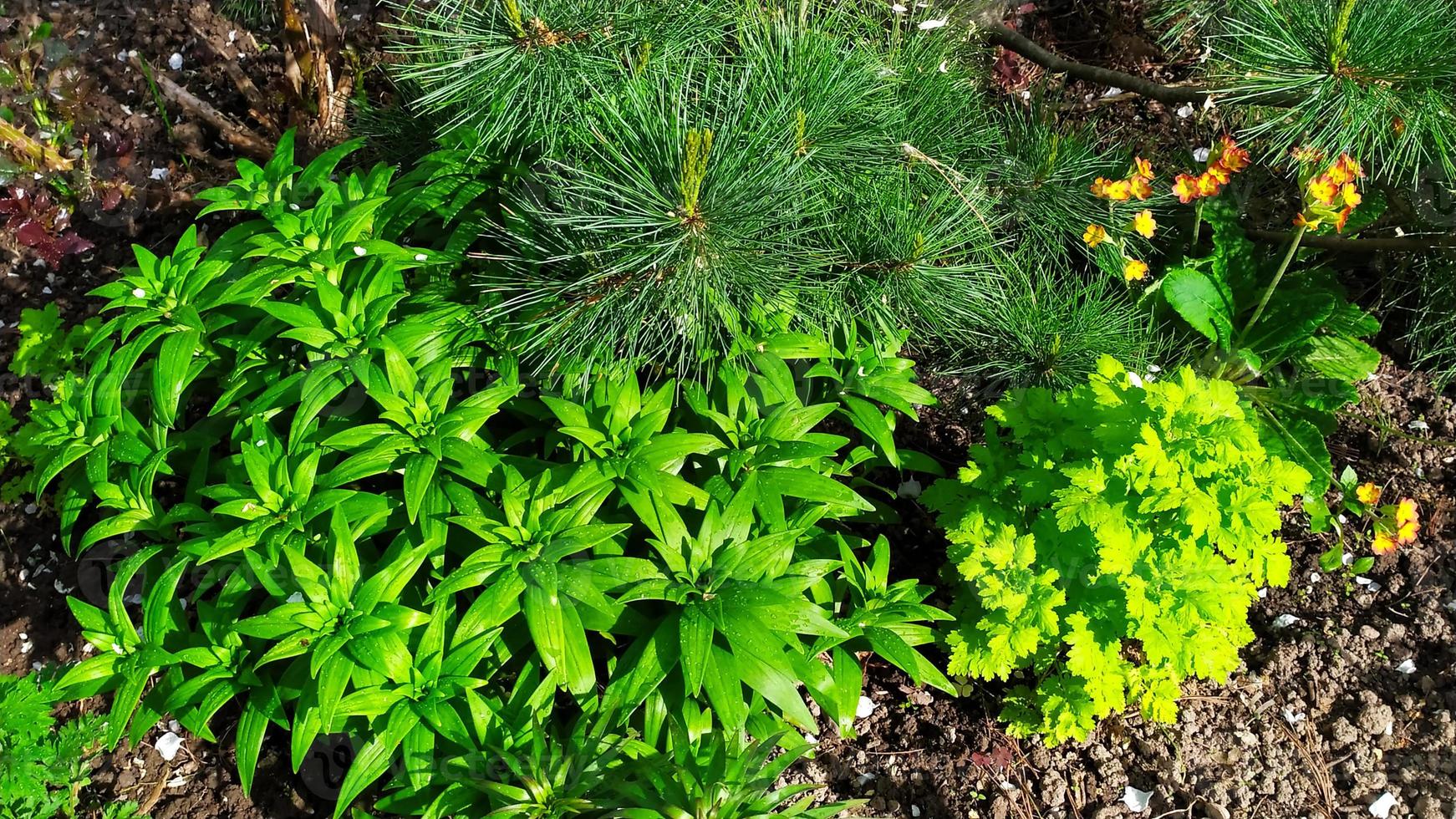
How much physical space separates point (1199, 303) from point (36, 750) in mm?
2863

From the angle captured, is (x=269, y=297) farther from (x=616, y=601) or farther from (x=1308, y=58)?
(x=1308, y=58)

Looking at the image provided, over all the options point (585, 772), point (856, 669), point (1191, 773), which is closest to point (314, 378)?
point (585, 772)

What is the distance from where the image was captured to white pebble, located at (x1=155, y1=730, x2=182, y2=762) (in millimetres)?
2199

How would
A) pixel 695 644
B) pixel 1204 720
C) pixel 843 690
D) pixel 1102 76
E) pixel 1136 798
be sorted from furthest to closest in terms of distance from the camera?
pixel 1102 76 < pixel 1204 720 < pixel 1136 798 < pixel 843 690 < pixel 695 644

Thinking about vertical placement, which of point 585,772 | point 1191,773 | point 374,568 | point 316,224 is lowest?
point 1191,773

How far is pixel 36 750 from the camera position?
1875mm

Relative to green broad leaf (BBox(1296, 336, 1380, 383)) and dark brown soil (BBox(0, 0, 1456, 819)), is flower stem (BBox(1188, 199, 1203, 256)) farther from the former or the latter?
dark brown soil (BBox(0, 0, 1456, 819))

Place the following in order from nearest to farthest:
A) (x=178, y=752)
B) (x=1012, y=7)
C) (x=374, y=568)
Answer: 1. (x=374, y=568)
2. (x=178, y=752)
3. (x=1012, y=7)

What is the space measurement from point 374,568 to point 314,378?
385 millimetres

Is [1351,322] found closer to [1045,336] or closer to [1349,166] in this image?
[1349,166]

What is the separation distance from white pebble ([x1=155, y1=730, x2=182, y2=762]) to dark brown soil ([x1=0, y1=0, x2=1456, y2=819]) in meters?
0.02

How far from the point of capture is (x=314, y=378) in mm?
1906

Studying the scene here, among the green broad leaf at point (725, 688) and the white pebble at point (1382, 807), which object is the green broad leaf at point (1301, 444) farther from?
the green broad leaf at point (725, 688)

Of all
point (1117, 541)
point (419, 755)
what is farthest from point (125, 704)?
point (1117, 541)
